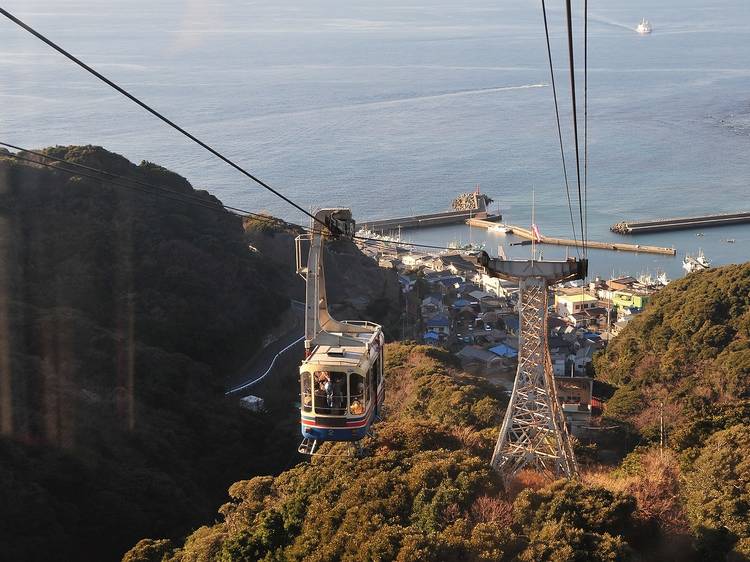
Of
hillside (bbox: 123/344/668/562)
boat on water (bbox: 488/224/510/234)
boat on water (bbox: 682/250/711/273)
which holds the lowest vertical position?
hillside (bbox: 123/344/668/562)

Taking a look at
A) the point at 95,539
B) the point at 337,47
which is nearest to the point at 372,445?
the point at 95,539

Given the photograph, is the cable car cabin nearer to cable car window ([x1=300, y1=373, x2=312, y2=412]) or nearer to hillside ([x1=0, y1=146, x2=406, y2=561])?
cable car window ([x1=300, y1=373, x2=312, y2=412])

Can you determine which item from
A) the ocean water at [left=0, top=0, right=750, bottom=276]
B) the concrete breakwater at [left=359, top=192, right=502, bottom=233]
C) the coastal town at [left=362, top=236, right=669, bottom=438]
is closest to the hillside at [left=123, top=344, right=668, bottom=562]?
the coastal town at [left=362, top=236, right=669, bottom=438]

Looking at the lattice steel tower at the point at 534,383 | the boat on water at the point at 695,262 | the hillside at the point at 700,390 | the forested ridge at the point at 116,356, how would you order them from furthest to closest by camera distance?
the boat on water at the point at 695,262, the forested ridge at the point at 116,356, the lattice steel tower at the point at 534,383, the hillside at the point at 700,390

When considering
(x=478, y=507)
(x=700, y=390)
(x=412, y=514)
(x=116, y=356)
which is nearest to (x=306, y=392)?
(x=412, y=514)

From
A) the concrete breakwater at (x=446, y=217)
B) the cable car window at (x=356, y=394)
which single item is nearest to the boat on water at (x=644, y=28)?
the concrete breakwater at (x=446, y=217)

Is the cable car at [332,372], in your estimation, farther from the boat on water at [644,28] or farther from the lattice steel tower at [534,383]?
the boat on water at [644,28]

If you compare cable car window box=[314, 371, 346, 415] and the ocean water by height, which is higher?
the ocean water

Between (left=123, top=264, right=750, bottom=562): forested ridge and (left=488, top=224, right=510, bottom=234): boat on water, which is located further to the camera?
(left=488, top=224, right=510, bottom=234): boat on water

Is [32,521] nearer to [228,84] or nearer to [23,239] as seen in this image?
[23,239]
